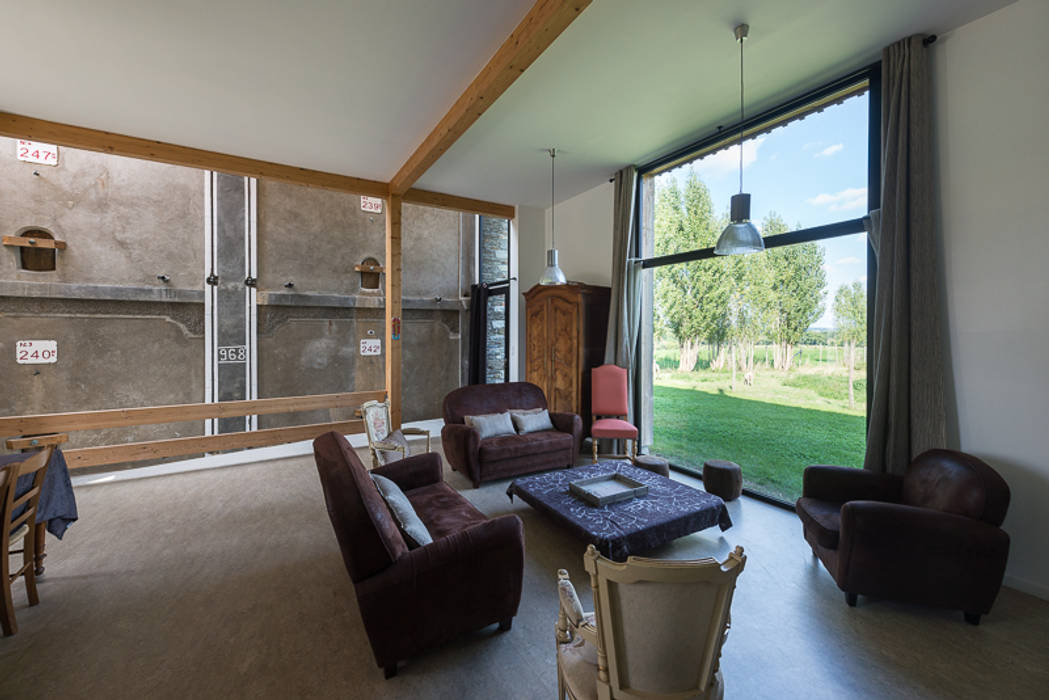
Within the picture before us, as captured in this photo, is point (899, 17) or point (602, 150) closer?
point (899, 17)

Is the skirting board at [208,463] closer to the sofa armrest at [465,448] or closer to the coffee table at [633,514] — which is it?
A: the sofa armrest at [465,448]

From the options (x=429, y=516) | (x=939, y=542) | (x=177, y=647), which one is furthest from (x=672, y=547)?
(x=177, y=647)

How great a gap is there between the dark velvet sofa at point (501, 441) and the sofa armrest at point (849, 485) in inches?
83.0

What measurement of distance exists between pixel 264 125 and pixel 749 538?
5.16m

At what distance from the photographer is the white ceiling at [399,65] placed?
235 cm

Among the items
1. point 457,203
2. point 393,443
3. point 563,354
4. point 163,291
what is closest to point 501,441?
point 393,443

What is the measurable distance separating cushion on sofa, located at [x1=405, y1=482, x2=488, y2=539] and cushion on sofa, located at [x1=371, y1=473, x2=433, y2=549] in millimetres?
238

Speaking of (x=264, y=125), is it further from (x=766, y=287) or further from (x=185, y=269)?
(x=766, y=287)

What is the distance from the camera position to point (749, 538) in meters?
2.90

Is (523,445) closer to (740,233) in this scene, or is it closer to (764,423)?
(740,233)

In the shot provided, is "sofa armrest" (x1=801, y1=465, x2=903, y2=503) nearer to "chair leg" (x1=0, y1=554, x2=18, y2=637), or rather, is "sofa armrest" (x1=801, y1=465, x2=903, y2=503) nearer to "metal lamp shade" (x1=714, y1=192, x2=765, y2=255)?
"metal lamp shade" (x1=714, y1=192, x2=765, y2=255)

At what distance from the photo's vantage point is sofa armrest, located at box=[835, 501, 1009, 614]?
6.38ft

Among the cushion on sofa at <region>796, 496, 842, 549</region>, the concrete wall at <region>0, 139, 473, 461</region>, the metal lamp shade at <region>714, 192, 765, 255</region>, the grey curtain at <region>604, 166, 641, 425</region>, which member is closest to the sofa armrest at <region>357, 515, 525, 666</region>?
the cushion on sofa at <region>796, 496, 842, 549</region>

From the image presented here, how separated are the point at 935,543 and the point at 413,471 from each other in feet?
9.64
